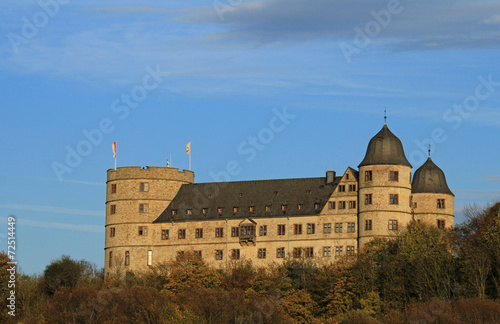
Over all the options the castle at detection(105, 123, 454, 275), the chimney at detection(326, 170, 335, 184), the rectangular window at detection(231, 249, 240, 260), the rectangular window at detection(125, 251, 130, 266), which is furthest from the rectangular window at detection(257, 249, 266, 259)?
the rectangular window at detection(125, 251, 130, 266)

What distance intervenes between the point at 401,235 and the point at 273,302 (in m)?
18.6

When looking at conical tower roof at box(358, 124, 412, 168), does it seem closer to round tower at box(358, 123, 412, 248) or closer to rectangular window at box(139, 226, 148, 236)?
round tower at box(358, 123, 412, 248)

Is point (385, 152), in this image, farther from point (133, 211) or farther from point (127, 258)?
point (127, 258)

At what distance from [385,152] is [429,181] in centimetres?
770

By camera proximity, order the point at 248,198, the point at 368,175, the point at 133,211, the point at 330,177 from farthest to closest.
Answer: the point at 133,211 → the point at 248,198 → the point at 330,177 → the point at 368,175

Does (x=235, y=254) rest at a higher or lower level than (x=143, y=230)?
lower

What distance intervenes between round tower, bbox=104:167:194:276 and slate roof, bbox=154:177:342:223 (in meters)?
1.37

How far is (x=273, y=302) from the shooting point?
107188 millimetres

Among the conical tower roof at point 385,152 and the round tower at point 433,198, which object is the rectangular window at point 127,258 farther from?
the round tower at point 433,198

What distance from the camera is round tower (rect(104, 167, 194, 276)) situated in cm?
13300

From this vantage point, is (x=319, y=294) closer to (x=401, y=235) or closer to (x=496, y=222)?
(x=401, y=235)

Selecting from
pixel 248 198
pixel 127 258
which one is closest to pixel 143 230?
pixel 127 258

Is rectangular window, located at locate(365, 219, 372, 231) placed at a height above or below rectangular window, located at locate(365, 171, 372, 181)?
below

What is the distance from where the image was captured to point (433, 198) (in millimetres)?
129500
